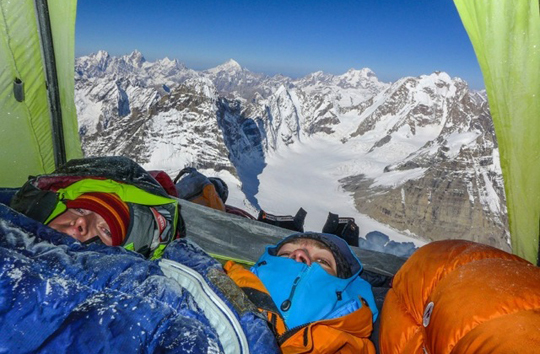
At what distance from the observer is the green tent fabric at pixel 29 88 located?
2.53 meters

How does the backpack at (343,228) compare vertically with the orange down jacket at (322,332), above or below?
above

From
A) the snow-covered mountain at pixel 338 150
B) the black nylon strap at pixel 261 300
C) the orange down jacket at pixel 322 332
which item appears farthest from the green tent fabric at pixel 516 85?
the snow-covered mountain at pixel 338 150

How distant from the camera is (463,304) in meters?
1.25

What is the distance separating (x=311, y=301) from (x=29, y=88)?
8.67ft

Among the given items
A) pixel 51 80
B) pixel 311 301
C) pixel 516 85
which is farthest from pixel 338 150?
pixel 311 301

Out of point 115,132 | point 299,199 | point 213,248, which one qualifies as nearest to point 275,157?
point 299,199

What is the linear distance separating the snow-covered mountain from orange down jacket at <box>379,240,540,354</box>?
225 feet

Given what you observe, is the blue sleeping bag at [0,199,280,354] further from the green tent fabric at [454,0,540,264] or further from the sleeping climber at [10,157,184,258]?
the green tent fabric at [454,0,540,264]

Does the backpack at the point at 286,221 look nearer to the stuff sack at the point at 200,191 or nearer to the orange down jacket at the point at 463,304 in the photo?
the stuff sack at the point at 200,191

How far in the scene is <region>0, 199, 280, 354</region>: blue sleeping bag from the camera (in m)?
1.08

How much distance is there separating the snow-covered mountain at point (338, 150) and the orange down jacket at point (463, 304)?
68706 mm

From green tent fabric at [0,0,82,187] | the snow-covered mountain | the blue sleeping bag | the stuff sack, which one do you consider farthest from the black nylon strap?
the snow-covered mountain

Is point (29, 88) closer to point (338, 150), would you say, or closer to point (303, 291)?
point (303, 291)

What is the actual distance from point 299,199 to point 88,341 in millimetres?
94277
